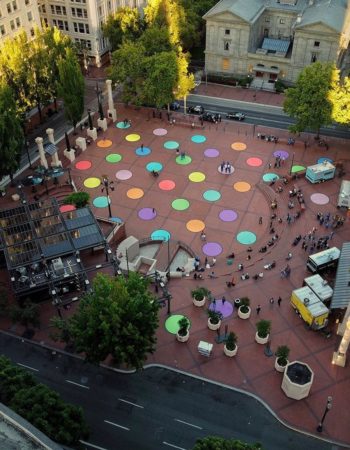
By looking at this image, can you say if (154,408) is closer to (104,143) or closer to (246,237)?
(246,237)

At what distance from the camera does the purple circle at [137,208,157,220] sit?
206 ft

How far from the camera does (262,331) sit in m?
45.5

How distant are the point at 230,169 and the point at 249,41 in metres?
33.6

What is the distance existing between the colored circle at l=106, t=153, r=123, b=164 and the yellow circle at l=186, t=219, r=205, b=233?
60.7ft

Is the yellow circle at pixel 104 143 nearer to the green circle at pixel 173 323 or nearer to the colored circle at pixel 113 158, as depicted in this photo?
the colored circle at pixel 113 158

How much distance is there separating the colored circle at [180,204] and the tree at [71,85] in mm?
22177

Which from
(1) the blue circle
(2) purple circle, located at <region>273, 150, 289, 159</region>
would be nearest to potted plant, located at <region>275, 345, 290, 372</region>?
(2) purple circle, located at <region>273, 150, 289, 159</region>

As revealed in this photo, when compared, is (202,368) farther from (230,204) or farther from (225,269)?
(230,204)

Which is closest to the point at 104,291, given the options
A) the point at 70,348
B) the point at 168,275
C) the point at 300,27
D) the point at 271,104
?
the point at 70,348

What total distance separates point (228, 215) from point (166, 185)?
1103 cm

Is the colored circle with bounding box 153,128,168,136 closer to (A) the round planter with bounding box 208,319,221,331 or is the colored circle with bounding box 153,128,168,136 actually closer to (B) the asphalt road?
(A) the round planter with bounding box 208,319,221,331

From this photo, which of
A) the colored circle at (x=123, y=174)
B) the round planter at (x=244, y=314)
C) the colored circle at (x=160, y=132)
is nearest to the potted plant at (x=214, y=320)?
the round planter at (x=244, y=314)

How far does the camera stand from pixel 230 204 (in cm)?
6475

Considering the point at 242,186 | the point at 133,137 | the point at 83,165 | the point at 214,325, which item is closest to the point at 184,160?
the point at 242,186
